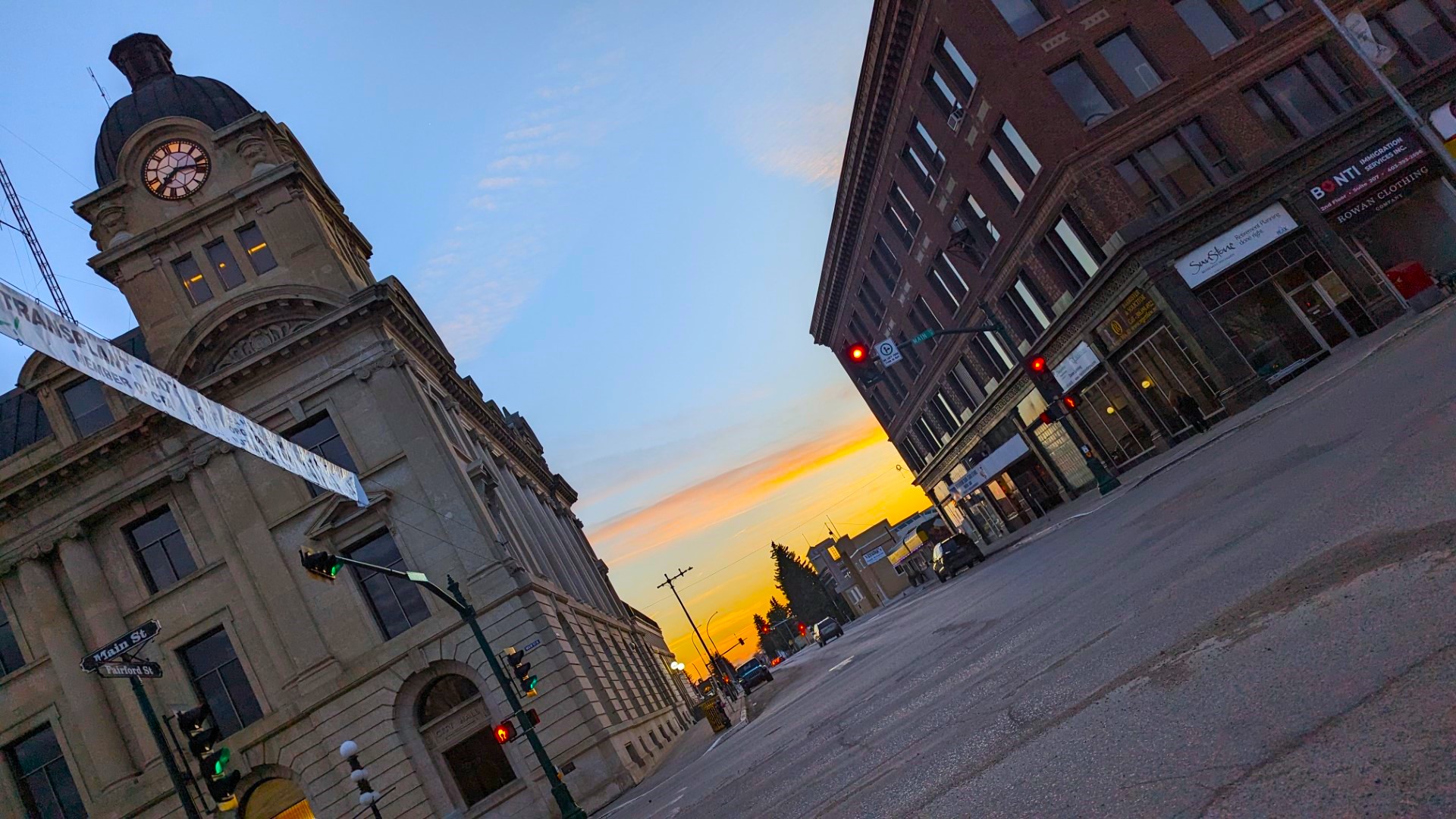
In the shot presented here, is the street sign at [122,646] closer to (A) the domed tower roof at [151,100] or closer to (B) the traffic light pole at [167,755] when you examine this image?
(B) the traffic light pole at [167,755]

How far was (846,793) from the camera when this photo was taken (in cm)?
745

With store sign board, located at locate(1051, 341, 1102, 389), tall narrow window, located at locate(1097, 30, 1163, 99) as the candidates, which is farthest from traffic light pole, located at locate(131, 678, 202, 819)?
tall narrow window, located at locate(1097, 30, 1163, 99)

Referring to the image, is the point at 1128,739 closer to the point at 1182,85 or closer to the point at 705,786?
the point at 705,786

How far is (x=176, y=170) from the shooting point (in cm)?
3253

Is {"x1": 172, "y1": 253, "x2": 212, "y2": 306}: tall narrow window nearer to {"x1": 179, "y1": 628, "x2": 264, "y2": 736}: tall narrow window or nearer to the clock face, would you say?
the clock face

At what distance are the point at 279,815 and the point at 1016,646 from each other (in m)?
26.5

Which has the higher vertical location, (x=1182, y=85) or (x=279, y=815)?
(x=1182, y=85)

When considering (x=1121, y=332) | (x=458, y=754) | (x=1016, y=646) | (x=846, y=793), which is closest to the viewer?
(x=846, y=793)

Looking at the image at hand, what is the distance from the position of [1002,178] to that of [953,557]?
1551cm

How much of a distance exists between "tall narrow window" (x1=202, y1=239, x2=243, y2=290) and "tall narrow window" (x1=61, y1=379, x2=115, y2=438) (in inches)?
206

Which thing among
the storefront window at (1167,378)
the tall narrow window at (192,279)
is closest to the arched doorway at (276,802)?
the tall narrow window at (192,279)

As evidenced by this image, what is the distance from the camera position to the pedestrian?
29.3 m

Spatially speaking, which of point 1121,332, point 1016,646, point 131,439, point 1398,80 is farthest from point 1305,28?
point 131,439

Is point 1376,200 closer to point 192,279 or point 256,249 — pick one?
point 256,249
